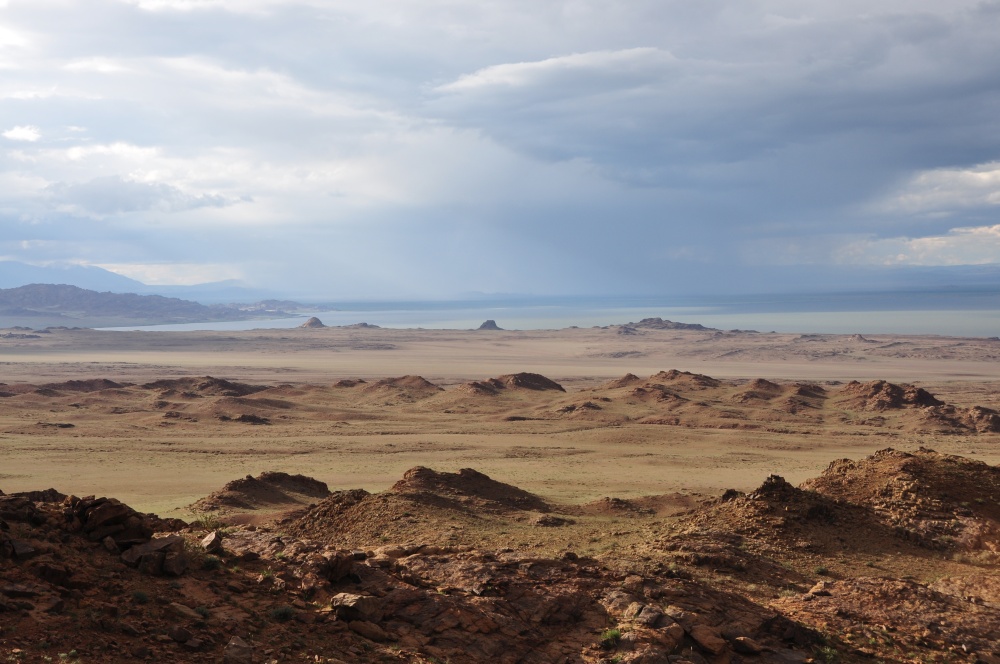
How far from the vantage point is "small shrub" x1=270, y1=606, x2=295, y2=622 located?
9805mm

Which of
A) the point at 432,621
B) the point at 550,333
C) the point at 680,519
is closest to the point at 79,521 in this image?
the point at 432,621

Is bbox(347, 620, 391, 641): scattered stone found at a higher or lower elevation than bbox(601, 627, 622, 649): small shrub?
higher

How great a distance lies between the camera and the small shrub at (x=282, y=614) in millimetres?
9805

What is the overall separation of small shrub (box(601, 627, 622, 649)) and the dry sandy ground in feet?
51.1

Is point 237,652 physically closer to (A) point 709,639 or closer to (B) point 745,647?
(A) point 709,639

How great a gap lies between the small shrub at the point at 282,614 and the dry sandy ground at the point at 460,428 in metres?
15.5

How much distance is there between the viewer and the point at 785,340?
123688 millimetres

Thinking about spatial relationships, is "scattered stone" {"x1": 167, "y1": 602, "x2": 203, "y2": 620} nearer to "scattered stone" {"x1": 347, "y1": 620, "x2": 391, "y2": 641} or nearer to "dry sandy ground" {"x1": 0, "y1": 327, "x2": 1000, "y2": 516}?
"scattered stone" {"x1": 347, "y1": 620, "x2": 391, "y2": 641}

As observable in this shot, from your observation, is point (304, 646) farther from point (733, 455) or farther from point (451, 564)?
point (733, 455)

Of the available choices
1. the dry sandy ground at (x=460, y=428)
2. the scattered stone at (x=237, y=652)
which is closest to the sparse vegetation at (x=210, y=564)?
the scattered stone at (x=237, y=652)

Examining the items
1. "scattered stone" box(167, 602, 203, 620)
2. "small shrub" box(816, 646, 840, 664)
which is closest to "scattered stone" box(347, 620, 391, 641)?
"scattered stone" box(167, 602, 203, 620)

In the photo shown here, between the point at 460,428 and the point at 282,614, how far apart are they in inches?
1530

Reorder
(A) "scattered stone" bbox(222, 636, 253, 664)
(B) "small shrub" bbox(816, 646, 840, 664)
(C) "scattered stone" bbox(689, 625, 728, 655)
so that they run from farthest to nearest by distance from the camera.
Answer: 1. (B) "small shrub" bbox(816, 646, 840, 664)
2. (C) "scattered stone" bbox(689, 625, 728, 655)
3. (A) "scattered stone" bbox(222, 636, 253, 664)

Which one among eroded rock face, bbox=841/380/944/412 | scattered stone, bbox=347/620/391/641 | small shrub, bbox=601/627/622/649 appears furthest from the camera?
eroded rock face, bbox=841/380/944/412
